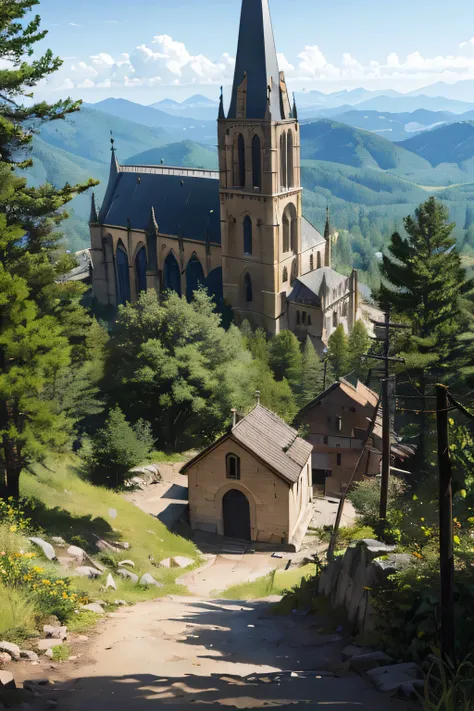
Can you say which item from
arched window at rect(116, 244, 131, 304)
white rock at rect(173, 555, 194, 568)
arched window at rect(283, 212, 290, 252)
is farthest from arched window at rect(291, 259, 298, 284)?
white rock at rect(173, 555, 194, 568)

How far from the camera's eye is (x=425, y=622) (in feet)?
39.9

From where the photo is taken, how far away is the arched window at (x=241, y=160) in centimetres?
5906

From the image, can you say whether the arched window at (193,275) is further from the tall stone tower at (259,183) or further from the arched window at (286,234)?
the arched window at (286,234)

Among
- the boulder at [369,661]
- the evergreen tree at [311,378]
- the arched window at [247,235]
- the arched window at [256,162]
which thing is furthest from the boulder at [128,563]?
the arched window at [256,162]

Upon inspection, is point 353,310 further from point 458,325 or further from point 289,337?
point 458,325

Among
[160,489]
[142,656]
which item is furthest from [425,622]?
[160,489]

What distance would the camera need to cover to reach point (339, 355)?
54000mm

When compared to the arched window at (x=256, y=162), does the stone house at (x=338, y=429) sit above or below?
below

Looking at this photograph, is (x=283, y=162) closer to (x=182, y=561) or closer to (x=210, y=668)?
(x=182, y=561)

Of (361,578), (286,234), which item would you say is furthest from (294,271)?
(361,578)

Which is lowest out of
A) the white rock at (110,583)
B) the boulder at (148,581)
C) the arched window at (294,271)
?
the boulder at (148,581)

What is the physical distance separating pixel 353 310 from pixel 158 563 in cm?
4379

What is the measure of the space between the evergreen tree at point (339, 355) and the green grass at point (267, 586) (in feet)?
89.4

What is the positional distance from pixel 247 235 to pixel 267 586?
136 feet
